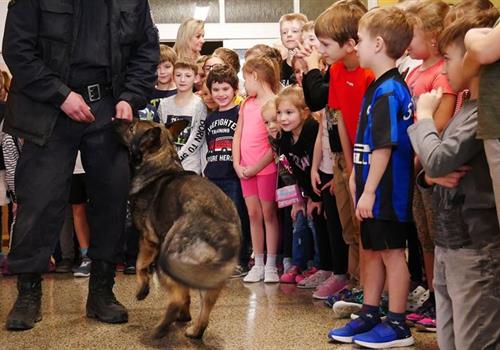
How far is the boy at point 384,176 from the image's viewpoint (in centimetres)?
322

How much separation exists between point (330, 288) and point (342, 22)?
5.14 ft

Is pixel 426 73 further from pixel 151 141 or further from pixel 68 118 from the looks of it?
pixel 68 118

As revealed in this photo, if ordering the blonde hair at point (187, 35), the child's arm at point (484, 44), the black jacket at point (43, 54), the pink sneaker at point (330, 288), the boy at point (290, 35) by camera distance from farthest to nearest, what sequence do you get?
the blonde hair at point (187, 35) < the boy at point (290, 35) < the pink sneaker at point (330, 288) < the black jacket at point (43, 54) < the child's arm at point (484, 44)

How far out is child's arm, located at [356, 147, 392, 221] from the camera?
3.20 meters

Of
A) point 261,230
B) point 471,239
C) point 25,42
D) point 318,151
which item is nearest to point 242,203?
point 261,230

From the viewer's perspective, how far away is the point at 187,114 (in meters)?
5.63

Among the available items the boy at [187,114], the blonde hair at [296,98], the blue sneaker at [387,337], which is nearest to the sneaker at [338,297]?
the blue sneaker at [387,337]

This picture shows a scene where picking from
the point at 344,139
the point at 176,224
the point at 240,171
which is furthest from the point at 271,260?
the point at 176,224

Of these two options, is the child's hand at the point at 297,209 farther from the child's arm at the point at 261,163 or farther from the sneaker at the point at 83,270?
the sneaker at the point at 83,270

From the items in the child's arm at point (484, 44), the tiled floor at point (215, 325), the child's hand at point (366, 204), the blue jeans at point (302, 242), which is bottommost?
the tiled floor at point (215, 325)

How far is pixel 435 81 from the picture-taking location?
355 cm

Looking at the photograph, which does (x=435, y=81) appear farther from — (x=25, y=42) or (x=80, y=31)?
(x=25, y=42)

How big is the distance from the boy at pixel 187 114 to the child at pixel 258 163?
1.51 feet

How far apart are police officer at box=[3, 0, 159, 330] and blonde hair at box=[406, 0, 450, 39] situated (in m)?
1.42
